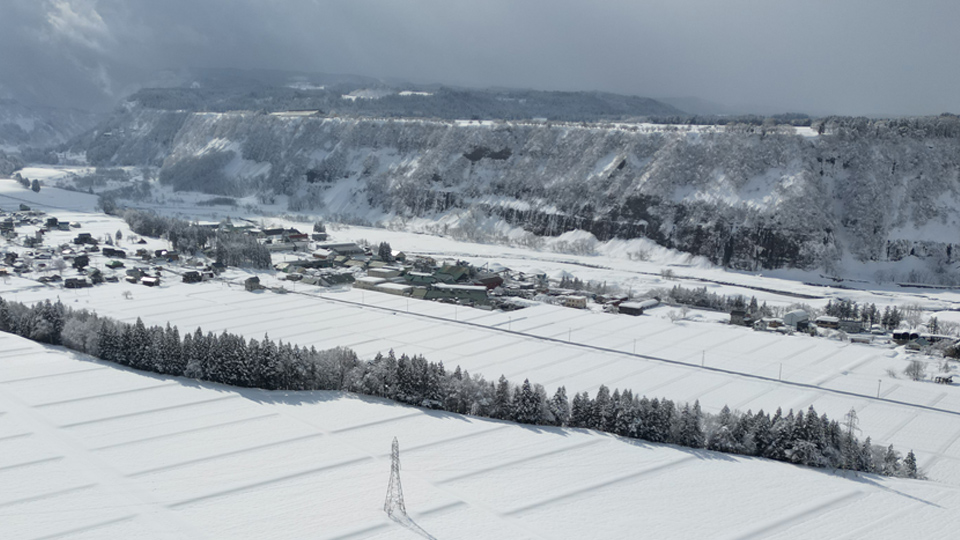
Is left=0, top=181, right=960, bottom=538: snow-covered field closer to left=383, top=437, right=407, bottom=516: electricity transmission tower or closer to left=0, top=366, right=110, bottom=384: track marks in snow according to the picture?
left=0, top=366, right=110, bottom=384: track marks in snow

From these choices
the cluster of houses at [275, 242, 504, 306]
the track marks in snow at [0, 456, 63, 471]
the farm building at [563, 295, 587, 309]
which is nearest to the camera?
the track marks in snow at [0, 456, 63, 471]

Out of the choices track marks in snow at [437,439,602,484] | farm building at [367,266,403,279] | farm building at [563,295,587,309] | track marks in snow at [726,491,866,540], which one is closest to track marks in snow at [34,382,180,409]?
track marks in snow at [437,439,602,484]

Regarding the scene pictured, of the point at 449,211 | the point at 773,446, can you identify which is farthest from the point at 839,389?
the point at 449,211

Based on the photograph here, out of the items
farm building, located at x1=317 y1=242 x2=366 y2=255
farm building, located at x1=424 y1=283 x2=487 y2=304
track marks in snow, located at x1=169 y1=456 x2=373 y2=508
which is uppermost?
farm building, located at x1=317 y1=242 x2=366 y2=255

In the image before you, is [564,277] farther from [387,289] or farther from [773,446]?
[773,446]

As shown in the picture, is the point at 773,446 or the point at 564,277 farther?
the point at 564,277

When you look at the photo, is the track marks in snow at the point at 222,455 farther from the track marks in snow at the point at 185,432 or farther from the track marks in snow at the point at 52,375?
the track marks in snow at the point at 52,375

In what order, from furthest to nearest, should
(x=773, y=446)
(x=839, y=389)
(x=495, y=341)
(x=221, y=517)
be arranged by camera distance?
(x=495, y=341)
(x=839, y=389)
(x=773, y=446)
(x=221, y=517)
